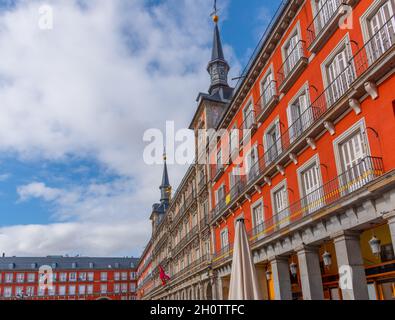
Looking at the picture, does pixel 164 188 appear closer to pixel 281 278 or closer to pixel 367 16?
pixel 281 278

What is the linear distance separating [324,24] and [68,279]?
9314cm

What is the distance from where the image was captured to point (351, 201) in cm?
1123

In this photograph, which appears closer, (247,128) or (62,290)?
(247,128)

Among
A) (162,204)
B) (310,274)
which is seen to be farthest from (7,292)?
(310,274)

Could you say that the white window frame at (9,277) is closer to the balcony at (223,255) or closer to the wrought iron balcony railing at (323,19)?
the balcony at (223,255)

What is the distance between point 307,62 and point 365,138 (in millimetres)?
5095

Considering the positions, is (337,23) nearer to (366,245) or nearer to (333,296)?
(366,245)

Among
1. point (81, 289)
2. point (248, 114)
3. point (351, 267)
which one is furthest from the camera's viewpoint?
point (81, 289)

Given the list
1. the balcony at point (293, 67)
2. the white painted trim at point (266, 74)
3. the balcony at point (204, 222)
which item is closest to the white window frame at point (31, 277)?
the balcony at point (204, 222)

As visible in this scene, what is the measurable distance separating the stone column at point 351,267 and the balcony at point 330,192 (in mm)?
1257

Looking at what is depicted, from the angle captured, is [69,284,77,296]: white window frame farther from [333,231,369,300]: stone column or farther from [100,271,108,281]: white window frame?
[333,231,369,300]: stone column

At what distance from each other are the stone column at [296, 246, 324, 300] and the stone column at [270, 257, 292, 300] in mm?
2052

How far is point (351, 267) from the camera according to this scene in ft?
37.5

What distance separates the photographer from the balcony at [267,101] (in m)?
18.0
